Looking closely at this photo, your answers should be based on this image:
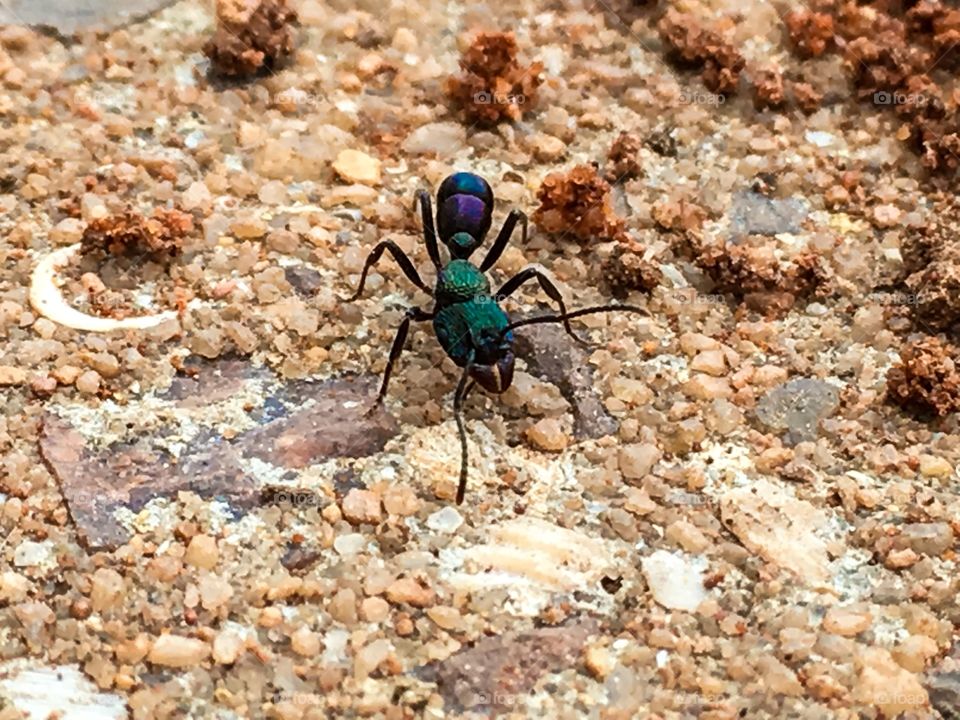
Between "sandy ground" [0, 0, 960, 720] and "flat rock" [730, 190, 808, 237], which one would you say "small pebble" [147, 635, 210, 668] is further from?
"flat rock" [730, 190, 808, 237]

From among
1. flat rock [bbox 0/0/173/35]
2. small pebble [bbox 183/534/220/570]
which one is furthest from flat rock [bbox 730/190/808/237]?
flat rock [bbox 0/0/173/35]

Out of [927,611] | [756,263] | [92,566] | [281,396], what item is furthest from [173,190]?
[927,611]

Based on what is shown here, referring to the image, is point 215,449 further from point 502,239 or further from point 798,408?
point 798,408

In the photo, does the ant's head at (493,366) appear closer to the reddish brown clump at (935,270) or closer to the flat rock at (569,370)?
the flat rock at (569,370)

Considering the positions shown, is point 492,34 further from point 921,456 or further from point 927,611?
point 927,611

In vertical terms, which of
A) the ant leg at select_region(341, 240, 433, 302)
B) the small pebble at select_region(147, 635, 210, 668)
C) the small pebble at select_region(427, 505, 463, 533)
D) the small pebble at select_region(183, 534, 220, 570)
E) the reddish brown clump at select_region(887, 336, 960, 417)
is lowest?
the small pebble at select_region(147, 635, 210, 668)

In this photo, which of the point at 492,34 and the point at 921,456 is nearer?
the point at 921,456
